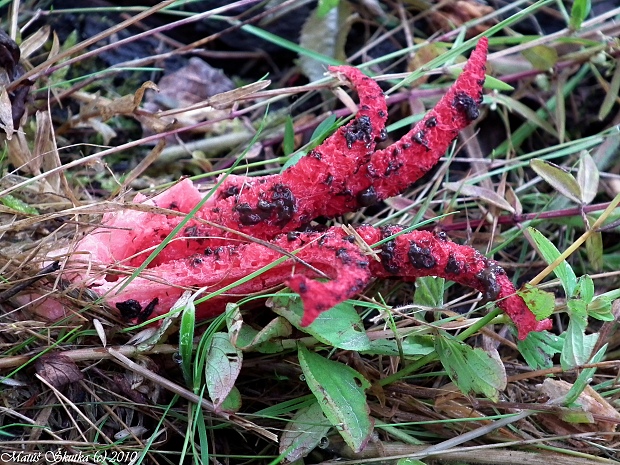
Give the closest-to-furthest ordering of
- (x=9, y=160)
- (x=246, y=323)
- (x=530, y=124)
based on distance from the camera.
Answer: (x=246, y=323), (x=9, y=160), (x=530, y=124)

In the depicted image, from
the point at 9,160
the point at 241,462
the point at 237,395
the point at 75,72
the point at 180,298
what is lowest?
the point at 241,462

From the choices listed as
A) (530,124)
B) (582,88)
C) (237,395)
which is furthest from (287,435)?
(582,88)

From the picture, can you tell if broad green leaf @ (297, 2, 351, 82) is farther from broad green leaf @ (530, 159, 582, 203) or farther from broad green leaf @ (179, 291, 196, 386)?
broad green leaf @ (179, 291, 196, 386)

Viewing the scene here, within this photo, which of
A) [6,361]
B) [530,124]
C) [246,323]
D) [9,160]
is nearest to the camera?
[6,361]

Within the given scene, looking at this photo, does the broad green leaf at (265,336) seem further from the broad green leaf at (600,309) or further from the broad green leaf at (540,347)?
the broad green leaf at (600,309)

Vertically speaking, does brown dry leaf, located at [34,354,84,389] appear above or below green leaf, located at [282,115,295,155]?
below

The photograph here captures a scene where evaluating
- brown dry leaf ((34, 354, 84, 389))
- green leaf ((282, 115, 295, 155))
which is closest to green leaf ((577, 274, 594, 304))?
green leaf ((282, 115, 295, 155))

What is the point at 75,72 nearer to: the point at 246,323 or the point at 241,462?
the point at 246,323
